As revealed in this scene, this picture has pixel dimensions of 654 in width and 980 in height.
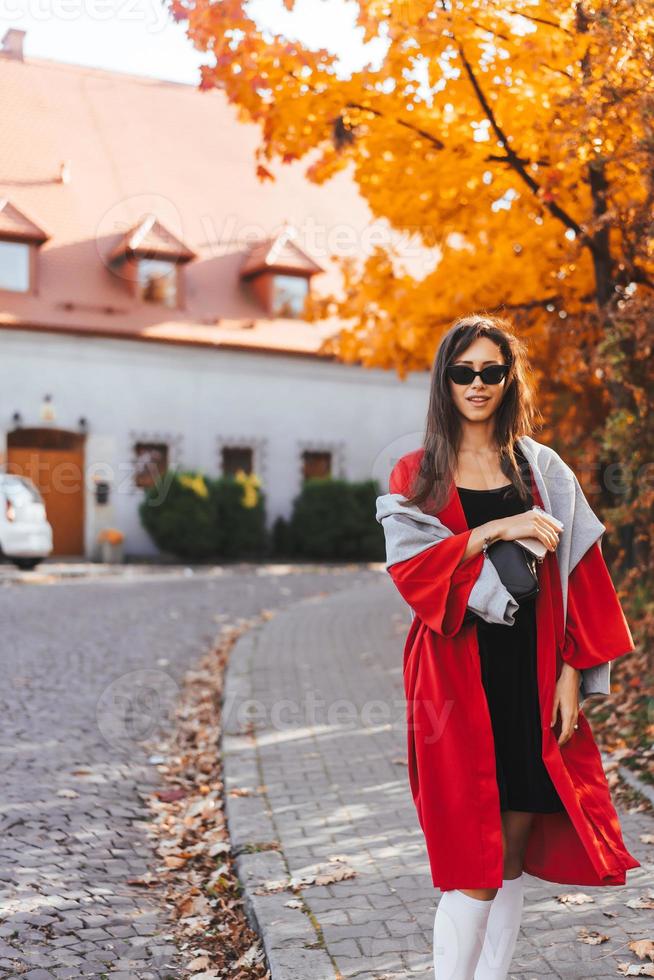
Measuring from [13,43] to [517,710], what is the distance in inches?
1045

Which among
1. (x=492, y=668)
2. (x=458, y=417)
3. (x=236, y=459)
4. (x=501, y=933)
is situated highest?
(x=458, y=417)

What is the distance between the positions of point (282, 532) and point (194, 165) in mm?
9057

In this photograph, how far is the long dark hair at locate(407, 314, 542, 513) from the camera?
282 cm

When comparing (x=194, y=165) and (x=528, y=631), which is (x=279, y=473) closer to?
(x=194, y=165)

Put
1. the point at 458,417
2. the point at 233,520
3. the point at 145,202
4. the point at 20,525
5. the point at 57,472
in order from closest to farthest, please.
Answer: the point at 458,417
the point at 20,525
the point at 57,472
the point at 233,520
the point at 145,202

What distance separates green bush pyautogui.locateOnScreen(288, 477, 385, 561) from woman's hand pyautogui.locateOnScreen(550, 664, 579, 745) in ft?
67.0

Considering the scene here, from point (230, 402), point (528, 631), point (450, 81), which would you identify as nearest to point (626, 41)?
point (450, 81)

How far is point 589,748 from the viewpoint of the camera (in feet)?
9.18

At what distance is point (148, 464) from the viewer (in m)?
22.8

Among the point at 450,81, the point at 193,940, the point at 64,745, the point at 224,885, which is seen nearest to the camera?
the point at 193,940

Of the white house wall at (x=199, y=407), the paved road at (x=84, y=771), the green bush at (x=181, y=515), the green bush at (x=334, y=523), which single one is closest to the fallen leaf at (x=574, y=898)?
the paved road at (x=84, y=771)

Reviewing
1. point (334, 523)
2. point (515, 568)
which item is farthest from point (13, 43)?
point (515, 568)

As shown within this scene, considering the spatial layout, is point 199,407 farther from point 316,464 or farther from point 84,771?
point 84,771

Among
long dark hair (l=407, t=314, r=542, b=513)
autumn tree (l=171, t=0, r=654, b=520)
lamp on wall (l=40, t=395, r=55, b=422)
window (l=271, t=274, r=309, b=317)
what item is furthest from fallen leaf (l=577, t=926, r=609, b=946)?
window (l=271, t=274, r=309, b=317)
